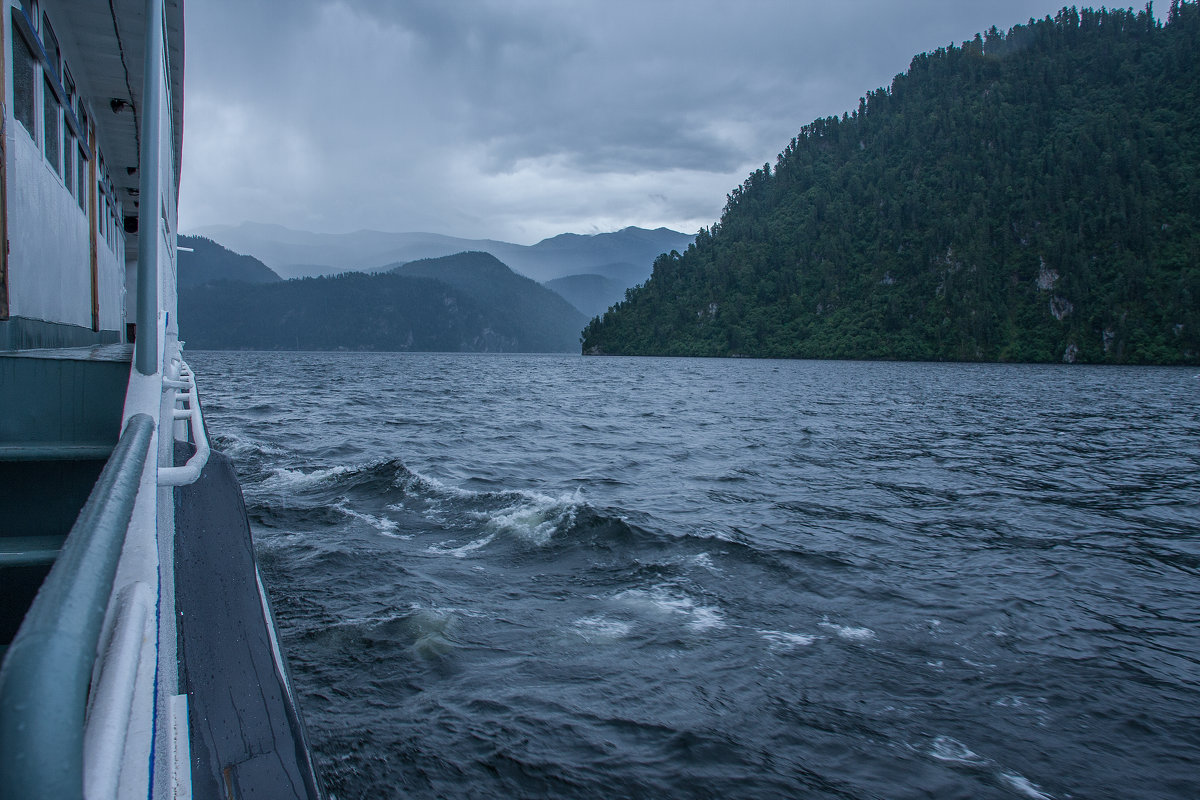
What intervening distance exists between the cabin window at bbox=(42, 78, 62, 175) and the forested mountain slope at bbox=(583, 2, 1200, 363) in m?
141

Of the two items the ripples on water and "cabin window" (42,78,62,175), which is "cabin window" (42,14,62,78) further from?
the ripples on water

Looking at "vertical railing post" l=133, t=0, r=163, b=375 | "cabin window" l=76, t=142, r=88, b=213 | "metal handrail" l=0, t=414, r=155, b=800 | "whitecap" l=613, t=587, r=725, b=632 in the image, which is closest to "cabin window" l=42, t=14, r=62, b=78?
"cabin window" l=76, t=142, r=88, b=213

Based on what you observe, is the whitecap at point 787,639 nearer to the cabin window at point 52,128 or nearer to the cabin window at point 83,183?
the cabin window at point 52,128

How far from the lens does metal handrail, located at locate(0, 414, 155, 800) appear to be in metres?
0.77

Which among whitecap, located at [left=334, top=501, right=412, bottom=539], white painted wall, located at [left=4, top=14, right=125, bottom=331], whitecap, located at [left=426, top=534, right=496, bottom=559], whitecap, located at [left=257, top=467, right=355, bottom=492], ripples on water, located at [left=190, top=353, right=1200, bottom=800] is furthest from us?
whitecap, located at [left=257, top=467, right=355, bottom=492]

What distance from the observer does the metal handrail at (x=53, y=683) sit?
2.51 ft

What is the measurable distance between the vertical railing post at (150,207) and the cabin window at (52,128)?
513cm

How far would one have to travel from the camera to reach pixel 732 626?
673 cm

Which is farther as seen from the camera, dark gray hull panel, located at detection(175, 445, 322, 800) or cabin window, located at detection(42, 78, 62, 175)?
cabin window, located at detection(42, 78, 62, 175)

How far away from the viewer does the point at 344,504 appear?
10.9 m

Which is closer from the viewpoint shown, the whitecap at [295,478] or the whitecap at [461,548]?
the whitecap at [461,548]

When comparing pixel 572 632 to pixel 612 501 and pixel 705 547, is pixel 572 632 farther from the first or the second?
pixel 612 501

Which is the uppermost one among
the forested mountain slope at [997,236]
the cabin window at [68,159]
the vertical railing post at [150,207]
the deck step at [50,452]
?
the forested mountain slope at [997,236]

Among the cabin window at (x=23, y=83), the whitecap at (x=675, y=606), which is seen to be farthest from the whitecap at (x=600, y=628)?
the cabin window at (x=23, y=83)
